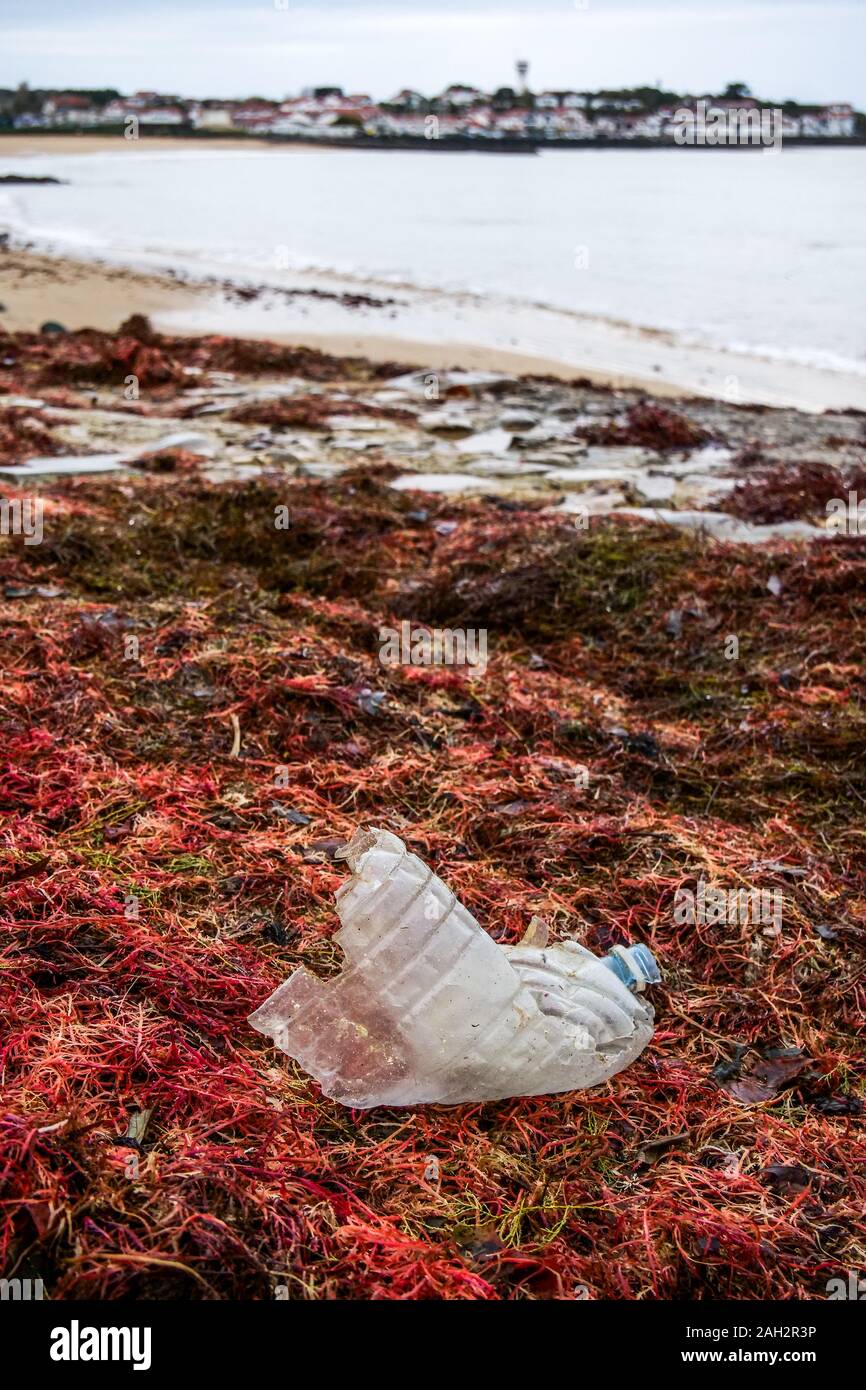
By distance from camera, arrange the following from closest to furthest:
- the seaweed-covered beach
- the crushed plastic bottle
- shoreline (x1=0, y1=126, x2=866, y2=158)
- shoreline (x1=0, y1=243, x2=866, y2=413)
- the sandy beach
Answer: the seaweed-covered beach < the crushed plastic bottle < the sandy beach < shoreline (x1=0, y1=243, x2=866, y2=413) < shoreline (x1=0, y1=126, x2=866, y2=158)

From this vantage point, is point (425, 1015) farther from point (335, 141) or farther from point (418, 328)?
point (335, 141)

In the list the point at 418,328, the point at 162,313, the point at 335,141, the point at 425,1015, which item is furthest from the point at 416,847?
the point at 335,141

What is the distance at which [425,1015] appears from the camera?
302 centimetres

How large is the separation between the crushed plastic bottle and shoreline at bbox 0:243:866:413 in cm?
1475

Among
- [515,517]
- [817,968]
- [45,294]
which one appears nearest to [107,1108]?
[817,968]

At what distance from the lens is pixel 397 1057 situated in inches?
119

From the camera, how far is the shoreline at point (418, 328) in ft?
61.5

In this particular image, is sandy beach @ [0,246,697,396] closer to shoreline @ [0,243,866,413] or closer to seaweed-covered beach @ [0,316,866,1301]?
shoreline @ [0,243,866,413]

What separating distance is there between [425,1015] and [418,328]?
2076 cm

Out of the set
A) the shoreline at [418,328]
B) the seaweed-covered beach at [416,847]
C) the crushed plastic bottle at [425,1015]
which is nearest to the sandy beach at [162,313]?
the shoreline at [418,328]

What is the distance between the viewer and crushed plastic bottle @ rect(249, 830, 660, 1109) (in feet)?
9.90

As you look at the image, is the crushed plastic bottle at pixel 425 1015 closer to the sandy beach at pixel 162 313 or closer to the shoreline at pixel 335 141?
the sandy beach at pixel 162 313

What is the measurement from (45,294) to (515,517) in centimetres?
1860

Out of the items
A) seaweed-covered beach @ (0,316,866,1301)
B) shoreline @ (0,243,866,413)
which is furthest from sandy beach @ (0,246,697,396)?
seaweed-covered beach @ (0,316,866,1301)
